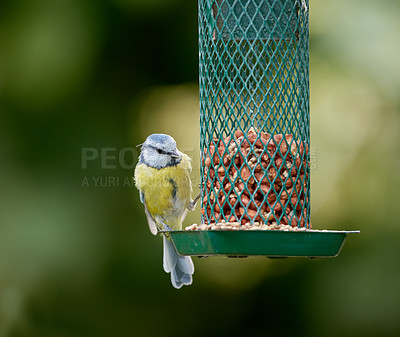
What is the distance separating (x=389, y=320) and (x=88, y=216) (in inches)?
109

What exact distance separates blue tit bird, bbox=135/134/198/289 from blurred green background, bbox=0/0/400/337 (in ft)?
0.85

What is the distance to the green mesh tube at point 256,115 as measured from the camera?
430cm

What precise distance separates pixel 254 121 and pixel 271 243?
0.92 m

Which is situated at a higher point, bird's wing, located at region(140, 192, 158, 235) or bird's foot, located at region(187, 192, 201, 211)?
bird's foot, located at region(187, 192, 201, 211)

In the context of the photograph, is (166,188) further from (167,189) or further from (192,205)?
(192,205)

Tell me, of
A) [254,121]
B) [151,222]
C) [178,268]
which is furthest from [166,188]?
[254,121]

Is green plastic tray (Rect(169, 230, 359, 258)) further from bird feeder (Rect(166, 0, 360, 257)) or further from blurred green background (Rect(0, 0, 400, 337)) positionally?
blurred green background (Rect(0, 0, 400, 337))

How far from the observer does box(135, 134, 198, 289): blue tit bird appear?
5.51 meters

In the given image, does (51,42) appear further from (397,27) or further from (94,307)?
(397,27)

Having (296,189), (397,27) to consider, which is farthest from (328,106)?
(296,189)

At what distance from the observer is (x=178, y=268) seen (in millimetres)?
6113

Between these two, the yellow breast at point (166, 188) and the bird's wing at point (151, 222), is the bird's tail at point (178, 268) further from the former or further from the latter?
the yellow breast at point (166, 188)

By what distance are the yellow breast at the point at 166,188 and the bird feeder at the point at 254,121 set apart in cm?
108

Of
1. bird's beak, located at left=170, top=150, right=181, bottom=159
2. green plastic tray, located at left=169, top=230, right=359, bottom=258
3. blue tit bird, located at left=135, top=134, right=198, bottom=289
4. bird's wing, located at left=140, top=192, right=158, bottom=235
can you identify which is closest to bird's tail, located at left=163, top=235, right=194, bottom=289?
blue tit bird, located at left=135, top=134, right=198, bottom=289
